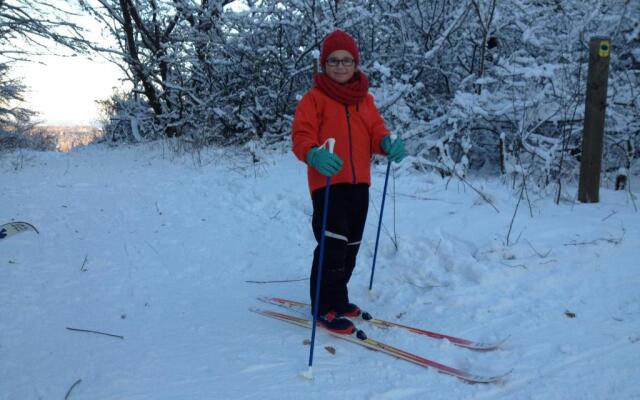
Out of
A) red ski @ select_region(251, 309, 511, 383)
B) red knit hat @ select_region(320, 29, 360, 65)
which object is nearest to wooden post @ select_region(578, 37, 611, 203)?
red knit hat @ select_region(320, 29, 360, 65)

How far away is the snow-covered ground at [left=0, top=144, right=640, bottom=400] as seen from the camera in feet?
7.86

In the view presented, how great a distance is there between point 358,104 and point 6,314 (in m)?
2.80

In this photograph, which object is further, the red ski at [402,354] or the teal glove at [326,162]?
the teal glove at [326,162]

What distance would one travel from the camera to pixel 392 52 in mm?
8664

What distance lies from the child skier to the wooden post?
8.08 feet

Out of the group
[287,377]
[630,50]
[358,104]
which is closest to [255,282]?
[287,377]

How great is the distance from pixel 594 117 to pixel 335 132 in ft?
9.54

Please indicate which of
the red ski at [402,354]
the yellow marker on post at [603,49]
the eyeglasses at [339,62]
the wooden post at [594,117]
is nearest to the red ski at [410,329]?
the red ski at [402,354]

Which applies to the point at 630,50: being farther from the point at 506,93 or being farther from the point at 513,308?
the point at 513,308

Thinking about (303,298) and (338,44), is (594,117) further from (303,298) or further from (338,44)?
(303,298)

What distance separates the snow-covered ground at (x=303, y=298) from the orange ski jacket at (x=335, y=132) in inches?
39.2

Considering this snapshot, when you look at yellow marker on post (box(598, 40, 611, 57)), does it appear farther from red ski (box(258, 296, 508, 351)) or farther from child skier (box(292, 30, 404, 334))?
red ski (box(258, 296, 508, 351))

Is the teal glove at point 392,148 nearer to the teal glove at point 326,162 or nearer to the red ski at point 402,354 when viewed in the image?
the teal glove at point 326,162

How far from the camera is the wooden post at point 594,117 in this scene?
4348mm
